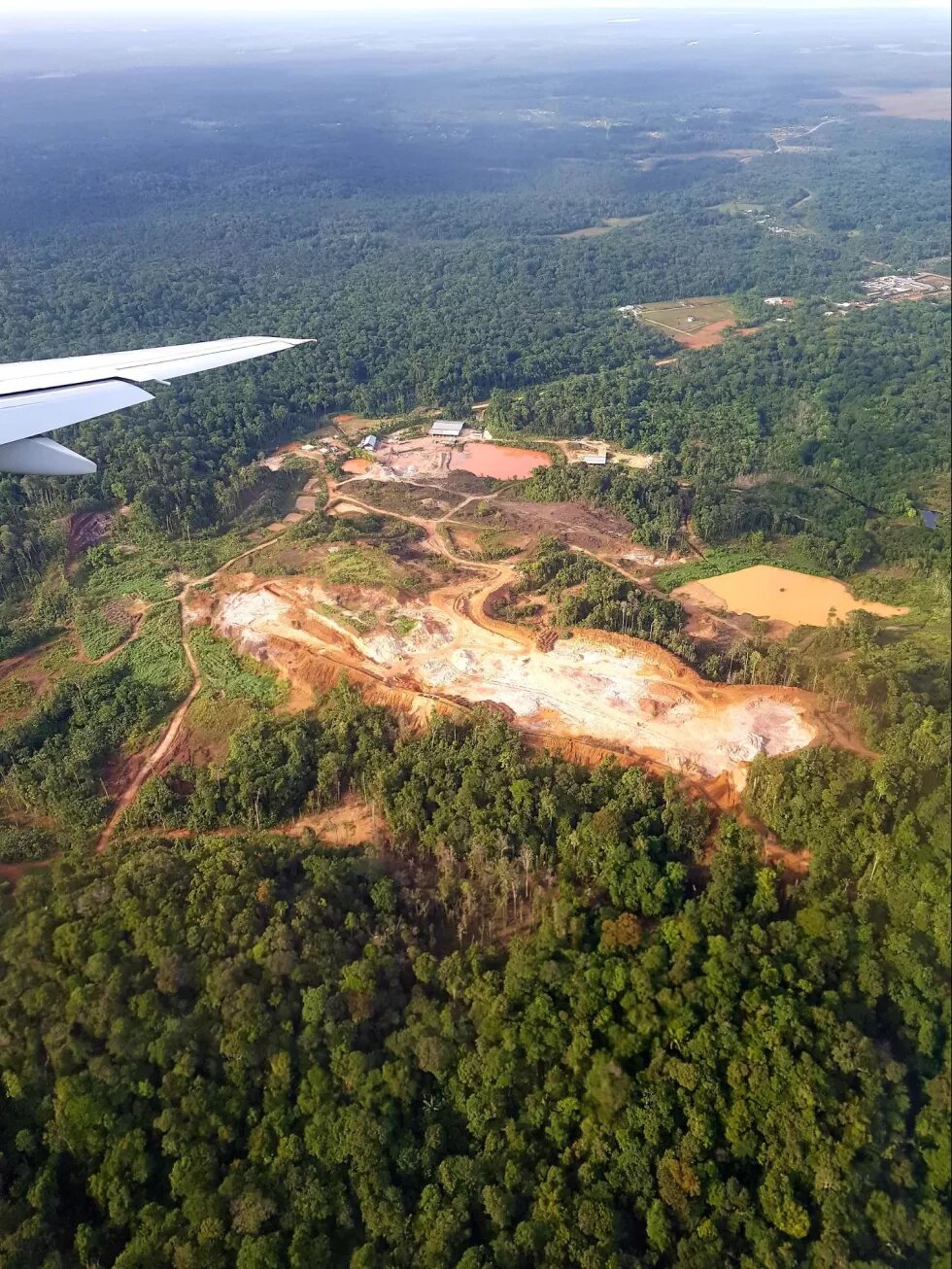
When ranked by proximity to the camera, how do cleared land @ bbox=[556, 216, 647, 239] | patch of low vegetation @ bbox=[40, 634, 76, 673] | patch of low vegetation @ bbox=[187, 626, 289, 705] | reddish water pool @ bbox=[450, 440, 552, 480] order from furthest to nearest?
1. cleared land @ bbox=[556, 216, 647, 239]
2. reddish water pool @ bbox=[450, 440, 552, 480]
3. patch of low vegetation @ bbox=[40, 634, 76, 673]
4. patch of low vegetation @ bbox=[187, 626, 289, 705]

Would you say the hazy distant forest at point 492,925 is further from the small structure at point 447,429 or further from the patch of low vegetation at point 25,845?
the small structure at point 447,429

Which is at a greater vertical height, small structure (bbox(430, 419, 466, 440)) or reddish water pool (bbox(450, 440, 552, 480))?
small structure (bbox(430, 419, 466, 440))

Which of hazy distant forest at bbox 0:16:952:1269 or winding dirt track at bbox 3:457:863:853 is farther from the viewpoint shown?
winding dirt track at bbox 3:457:863:853

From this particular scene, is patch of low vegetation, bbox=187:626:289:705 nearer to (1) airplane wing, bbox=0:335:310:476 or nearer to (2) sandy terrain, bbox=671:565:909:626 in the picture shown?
(1) airplane wing, bbox=0:335:310:476

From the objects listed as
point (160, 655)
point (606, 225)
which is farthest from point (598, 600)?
point (606, 225)

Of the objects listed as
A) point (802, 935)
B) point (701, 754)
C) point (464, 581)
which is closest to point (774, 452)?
point (464, 581)

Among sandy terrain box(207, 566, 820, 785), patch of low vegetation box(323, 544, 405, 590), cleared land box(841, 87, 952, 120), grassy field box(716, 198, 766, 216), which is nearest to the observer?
sandy terrain box(207, 566, 820, 785)

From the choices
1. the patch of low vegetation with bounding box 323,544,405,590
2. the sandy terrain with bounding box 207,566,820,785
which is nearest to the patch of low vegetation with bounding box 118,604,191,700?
A: the sandy terrain with bounding box 207,566,820,785

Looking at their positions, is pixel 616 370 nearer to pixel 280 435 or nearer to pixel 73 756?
pixel 280 435
